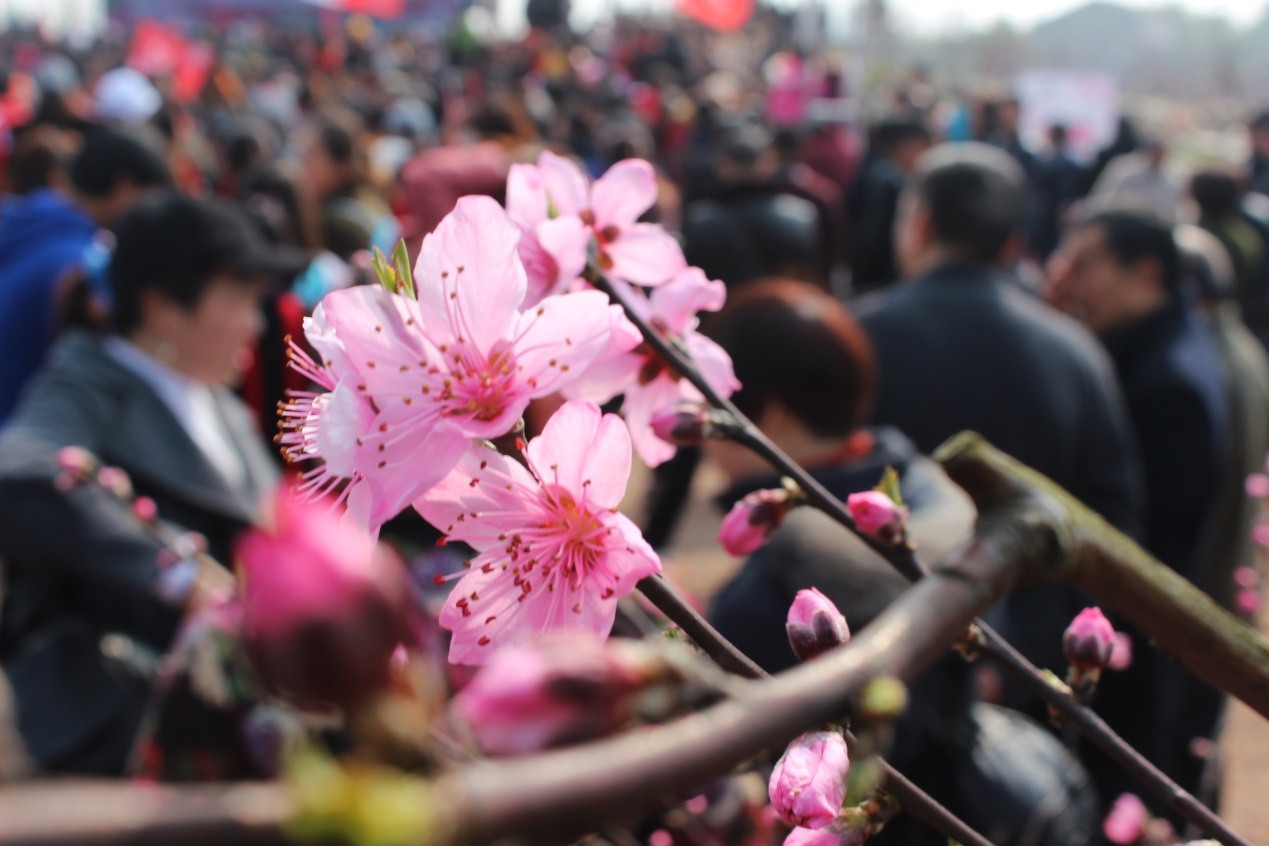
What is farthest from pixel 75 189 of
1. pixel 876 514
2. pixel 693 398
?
pixel 876 514

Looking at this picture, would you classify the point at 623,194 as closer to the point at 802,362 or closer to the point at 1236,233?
the point at 802,362

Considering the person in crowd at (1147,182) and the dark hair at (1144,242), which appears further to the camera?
the person in crowd at (1147,182)

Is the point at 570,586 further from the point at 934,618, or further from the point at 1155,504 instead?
the point at 1155,504

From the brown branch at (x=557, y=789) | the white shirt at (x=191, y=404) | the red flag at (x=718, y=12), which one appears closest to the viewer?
the brown branch at (x=557, y=789)

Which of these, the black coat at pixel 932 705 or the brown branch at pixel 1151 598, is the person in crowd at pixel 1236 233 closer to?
the black coat at pixel 932 705

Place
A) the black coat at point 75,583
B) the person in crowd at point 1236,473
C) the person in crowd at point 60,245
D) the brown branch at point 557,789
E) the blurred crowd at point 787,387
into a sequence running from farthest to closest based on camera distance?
1. the person in crowd at point 60,245
2. the person in crowd at point 1236,473
3. the black coat at point 75,583
4. the blurred crowd at point 787,387
5. the brown branch at point 557,789

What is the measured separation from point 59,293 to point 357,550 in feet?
9.06

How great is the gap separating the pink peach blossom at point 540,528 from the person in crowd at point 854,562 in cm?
69

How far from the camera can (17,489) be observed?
188 cm

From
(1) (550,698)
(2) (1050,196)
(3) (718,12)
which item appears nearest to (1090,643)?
(1) (550,698)

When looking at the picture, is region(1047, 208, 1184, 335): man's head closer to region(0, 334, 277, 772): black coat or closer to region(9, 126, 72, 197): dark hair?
region(0, 334, 277, 772): black coat

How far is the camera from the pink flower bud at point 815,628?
56 cm

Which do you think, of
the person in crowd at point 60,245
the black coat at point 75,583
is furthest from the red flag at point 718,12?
the black coat at point 75,583

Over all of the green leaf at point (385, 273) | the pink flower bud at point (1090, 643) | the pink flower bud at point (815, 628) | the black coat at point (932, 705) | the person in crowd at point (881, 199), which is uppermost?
the green leaf at point (385, 273)
